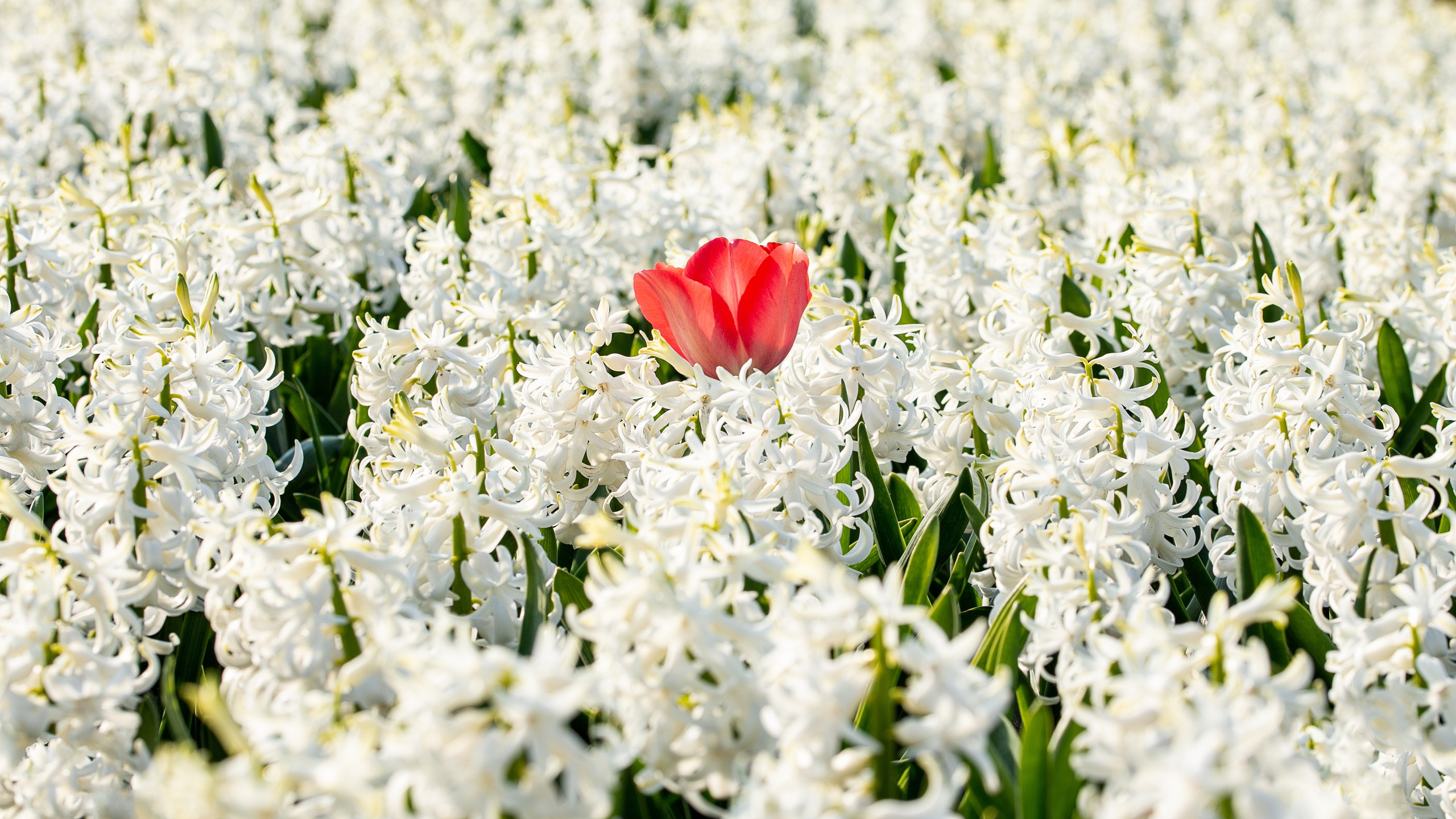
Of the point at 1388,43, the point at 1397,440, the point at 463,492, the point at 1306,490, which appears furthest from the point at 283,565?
the point at 1388,43

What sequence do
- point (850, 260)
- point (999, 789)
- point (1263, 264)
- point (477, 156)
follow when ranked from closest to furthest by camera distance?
point (999, 789)
point (1263, 264)
point (850, 260)
point (477, 156)

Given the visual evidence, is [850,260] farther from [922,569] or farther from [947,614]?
[947,614]

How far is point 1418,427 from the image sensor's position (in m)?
3.11

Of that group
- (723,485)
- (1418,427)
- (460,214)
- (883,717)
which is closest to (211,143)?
(460,214)

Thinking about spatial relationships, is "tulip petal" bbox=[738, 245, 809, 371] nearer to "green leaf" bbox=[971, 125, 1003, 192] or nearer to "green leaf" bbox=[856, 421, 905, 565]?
"green leaf" bbox=[856, 421, 905, 565]

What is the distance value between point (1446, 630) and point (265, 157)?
170 inches

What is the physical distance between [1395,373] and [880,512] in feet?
5.93

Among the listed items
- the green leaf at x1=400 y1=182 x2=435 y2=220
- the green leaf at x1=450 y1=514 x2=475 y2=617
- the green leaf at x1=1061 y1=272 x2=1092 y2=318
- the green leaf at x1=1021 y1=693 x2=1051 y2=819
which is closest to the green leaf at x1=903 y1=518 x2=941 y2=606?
the green leaf at x1=1021 y1=693 x2=1051 y2=819

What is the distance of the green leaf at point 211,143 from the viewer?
507cm

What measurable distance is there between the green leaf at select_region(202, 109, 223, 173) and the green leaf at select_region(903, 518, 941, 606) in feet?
13.4

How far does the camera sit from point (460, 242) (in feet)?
11.5

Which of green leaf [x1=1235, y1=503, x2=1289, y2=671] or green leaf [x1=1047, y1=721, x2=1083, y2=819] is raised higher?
green leaf [x1=1235, y1=503, x2=1289, y2=671]

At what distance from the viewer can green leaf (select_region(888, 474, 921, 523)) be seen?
2658 millimetres

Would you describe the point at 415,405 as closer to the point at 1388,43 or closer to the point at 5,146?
the point at 5,146
